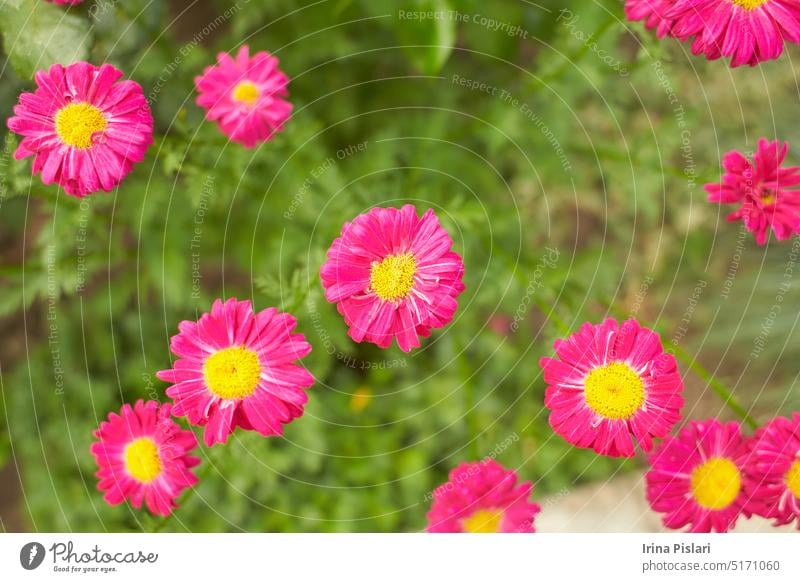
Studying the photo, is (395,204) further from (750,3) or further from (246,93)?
(750,3)

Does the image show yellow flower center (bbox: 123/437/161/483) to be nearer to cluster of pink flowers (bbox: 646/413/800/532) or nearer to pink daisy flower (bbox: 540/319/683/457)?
pink daisy flower (bbox: 540/319/683/457)

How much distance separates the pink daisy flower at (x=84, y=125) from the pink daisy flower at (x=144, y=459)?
47 centimetres

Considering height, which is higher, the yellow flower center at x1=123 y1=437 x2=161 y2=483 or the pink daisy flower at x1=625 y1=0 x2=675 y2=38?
the pink daisy flower at x1=625 y1=0 x2=675 y2=38

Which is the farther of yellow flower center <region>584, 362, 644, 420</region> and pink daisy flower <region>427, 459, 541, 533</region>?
pink daisy flower <region>427, 459, 541, 533</region>

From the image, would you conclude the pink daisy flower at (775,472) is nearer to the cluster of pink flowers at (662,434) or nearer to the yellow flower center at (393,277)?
the cluster of pink flowers at (662,434)

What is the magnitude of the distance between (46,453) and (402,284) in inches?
65.9

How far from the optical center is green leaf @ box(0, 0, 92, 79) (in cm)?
147

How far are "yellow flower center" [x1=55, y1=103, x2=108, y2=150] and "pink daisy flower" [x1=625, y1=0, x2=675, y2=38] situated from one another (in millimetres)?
1050

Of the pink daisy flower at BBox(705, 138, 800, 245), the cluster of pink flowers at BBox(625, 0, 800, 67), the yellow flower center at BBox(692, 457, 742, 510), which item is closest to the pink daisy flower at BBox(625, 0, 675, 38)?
the cluster of pink flowers at BBox(625, 0, 800, 67)

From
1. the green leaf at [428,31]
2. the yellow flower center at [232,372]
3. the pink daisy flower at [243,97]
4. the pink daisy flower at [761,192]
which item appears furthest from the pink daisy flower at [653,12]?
the yellow flower center at [232,372]

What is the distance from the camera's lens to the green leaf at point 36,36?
1.47 metres
